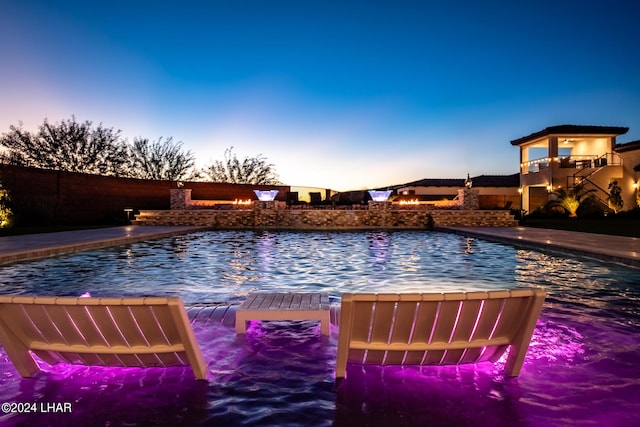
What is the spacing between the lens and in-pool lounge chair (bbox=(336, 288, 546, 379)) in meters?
2.56

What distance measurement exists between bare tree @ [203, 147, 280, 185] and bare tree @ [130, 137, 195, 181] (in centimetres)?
255

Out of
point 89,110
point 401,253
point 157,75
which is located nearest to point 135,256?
point 401,253

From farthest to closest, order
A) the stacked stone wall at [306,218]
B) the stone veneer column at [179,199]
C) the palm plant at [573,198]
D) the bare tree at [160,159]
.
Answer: the bare tree at [160,159]
the palm plant at [573,198]
the stone veneer column at [179,199]
the stacked stone wall at [306,218]

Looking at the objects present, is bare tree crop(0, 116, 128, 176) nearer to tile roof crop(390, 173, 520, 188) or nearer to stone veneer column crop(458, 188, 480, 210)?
stone veneer column crop(458, 188, 480, 210)

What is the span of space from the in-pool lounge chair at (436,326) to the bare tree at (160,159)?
1288 inches

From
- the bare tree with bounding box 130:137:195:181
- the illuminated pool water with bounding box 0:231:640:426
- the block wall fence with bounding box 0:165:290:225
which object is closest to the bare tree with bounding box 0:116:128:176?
the bare tree with bounding box 130:137:195:181

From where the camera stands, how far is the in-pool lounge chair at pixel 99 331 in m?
2.52

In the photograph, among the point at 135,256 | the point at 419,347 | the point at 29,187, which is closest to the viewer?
the point at 419,347

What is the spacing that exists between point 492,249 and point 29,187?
18.4 metres

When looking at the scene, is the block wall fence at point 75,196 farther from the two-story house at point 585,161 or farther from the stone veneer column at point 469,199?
the two-story house at point 585,161

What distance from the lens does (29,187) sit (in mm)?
17609

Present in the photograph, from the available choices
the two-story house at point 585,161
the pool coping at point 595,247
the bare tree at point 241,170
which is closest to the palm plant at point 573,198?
the two-story house at point 585,161

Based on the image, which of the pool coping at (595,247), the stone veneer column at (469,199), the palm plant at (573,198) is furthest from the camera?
the palm plant at (573,198)

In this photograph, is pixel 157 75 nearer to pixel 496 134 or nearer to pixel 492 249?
pixel 492 249
